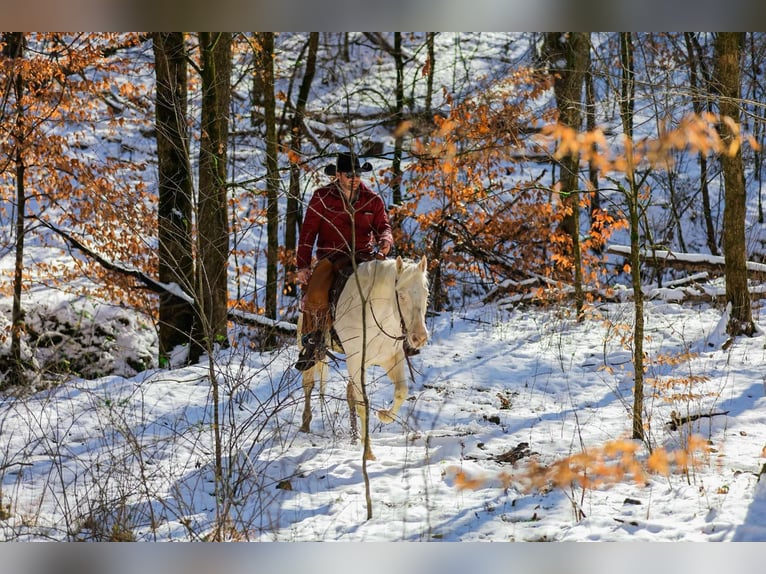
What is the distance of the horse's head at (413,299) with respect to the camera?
485 centimetres

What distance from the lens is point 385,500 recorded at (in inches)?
172

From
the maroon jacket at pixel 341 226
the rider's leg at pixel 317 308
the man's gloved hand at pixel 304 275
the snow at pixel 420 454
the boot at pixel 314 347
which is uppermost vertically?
the maroon jacket at pixel 341 226

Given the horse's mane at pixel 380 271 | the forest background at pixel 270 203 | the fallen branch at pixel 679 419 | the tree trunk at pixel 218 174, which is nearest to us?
the horse's mane at pixel 380 271

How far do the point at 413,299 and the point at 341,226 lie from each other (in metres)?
1.11

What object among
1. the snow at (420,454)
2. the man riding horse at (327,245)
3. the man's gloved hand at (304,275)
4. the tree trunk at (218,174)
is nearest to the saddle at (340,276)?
the man riding horse at (327,245)

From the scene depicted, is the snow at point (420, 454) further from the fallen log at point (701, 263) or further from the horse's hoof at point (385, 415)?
the fallen log at point (701, 263)

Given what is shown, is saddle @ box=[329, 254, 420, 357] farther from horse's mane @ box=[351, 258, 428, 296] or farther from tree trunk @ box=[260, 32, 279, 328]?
tree trunk @ box=[260, 32, 279, 328]

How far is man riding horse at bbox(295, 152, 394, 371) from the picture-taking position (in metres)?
5.47

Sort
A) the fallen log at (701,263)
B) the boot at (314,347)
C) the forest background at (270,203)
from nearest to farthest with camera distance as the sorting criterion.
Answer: the boot at (314,347) → the forest background at (270,203) → the fallen log at (701,263)

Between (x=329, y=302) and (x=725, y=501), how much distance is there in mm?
2925

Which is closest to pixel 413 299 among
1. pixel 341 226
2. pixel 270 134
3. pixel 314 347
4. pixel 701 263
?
pixel 314 347

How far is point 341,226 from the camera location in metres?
5.71

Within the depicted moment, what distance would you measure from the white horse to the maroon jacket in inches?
13.2
